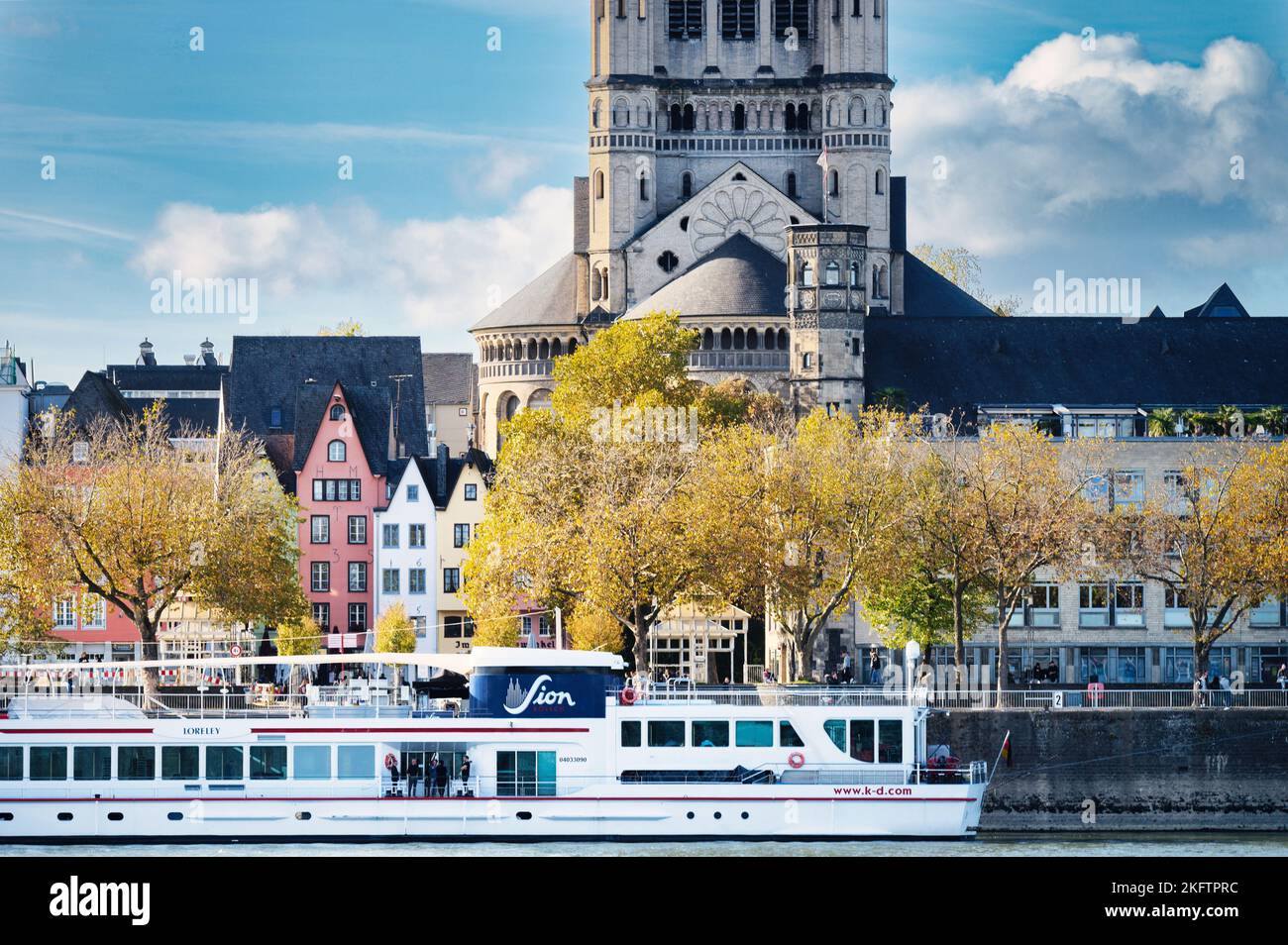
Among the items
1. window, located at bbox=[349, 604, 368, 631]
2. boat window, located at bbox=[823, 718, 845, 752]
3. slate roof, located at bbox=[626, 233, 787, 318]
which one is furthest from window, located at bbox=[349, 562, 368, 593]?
boat window, located at bbox=[823, 718, 845, 752]

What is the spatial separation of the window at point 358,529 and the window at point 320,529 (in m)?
0.82

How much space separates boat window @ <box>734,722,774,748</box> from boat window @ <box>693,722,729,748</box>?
0.96 ft

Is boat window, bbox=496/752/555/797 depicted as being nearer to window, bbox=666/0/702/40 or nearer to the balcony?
the balcony

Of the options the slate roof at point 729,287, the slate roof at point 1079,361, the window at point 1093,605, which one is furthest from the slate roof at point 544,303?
the window at point 1093,605

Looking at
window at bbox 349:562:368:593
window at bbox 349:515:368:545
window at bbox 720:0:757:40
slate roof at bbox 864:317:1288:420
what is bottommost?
window at bbox 349:562:368:593

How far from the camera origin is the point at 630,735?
5897cm

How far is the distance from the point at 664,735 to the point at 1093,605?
28794 mm

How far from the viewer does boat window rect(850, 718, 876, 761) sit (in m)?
59.6

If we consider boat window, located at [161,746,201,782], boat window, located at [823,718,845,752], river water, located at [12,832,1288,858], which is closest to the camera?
river water, located at [12,832,1288,858]

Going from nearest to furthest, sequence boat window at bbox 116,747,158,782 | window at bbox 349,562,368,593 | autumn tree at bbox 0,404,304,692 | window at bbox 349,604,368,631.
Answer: boat window at bbox 116,747,158,782 → autumn tree at bbox 0,404,304,692 → window at bbox 349,604,368,631 → window at bbox 349,562,368,593

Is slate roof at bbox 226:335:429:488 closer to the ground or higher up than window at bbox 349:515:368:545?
higher up

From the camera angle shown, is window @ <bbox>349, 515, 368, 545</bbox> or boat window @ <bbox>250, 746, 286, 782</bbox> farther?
window @ <bbox>349, 515, 368, 545</bbox>

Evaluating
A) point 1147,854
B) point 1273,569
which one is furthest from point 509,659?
point 1273,569

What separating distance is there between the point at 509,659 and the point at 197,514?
60.1 ft
